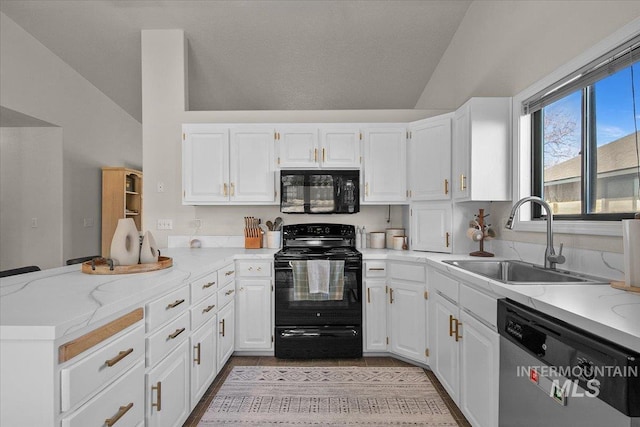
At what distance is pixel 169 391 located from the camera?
5.35ft

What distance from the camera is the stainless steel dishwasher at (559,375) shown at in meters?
0.84

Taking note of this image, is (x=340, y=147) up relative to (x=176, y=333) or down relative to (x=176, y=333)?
up

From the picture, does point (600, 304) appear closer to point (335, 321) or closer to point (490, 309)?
point (490, 309)

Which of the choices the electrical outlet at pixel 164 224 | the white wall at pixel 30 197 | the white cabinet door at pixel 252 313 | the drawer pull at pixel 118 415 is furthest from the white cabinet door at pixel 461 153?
the white wall at pixel 30 197

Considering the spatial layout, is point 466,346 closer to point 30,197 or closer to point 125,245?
point 125,245

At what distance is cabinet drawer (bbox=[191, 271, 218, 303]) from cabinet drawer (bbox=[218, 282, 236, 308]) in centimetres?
12

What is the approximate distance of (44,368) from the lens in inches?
37.1

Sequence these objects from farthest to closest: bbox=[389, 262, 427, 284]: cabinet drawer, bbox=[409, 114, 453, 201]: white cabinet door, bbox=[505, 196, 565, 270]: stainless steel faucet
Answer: bbox=[409, 114, 453, 201]: white cabinet door
bbox=[389, 262, 427, 284]: cabinet drawer
bbox=[505, 196, 565, 270]: stainless steel faucet

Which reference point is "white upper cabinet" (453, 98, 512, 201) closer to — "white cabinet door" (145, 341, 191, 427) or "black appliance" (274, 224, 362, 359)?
"black appliance" (274, 224, 362, 359)

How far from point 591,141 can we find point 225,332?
8.80 feet

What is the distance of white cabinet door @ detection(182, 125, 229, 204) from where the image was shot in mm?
3148

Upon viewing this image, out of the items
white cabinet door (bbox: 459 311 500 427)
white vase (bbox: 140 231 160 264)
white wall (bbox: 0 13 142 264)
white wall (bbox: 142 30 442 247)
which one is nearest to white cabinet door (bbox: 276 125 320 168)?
white wall (bbox: 142 30 442 247)

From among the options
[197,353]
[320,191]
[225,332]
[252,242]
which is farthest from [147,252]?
[320,191]

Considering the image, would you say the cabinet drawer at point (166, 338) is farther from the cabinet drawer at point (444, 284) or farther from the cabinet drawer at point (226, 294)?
the cabinet drawer at point (444, 284)
